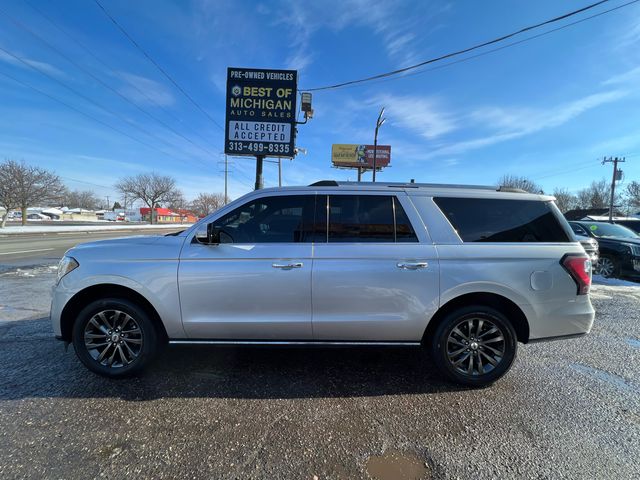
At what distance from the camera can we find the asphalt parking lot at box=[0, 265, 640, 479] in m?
2.14

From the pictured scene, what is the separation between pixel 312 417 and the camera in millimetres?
2621

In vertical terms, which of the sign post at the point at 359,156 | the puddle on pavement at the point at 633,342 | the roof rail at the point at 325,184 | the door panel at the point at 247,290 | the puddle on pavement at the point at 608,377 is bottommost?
the puddle on pavement at the point at 608,377

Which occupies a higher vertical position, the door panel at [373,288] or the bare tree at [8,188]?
the bare tree at [8,188]

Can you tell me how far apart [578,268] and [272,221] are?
302cm

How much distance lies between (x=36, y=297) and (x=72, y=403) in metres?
4.76

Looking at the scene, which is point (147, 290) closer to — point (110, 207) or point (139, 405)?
point (139, 405)

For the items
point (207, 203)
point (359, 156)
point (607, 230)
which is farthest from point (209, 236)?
point (207, 203)

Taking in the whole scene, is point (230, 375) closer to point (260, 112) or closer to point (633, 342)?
point (633, 342)

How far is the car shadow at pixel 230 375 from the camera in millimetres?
2951

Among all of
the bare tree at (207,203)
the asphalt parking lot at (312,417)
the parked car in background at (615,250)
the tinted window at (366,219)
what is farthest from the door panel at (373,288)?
the bare tree at (207,203)

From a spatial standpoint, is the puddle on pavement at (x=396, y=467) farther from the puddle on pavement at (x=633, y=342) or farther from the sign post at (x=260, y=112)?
the sign post at (x=260, y=112)

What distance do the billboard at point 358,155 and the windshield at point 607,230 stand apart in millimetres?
45675

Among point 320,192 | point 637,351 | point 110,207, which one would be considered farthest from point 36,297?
point 110,207

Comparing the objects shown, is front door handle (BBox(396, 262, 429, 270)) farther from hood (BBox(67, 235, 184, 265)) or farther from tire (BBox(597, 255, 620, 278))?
tire (BBox(597, 255, 620, 278))
